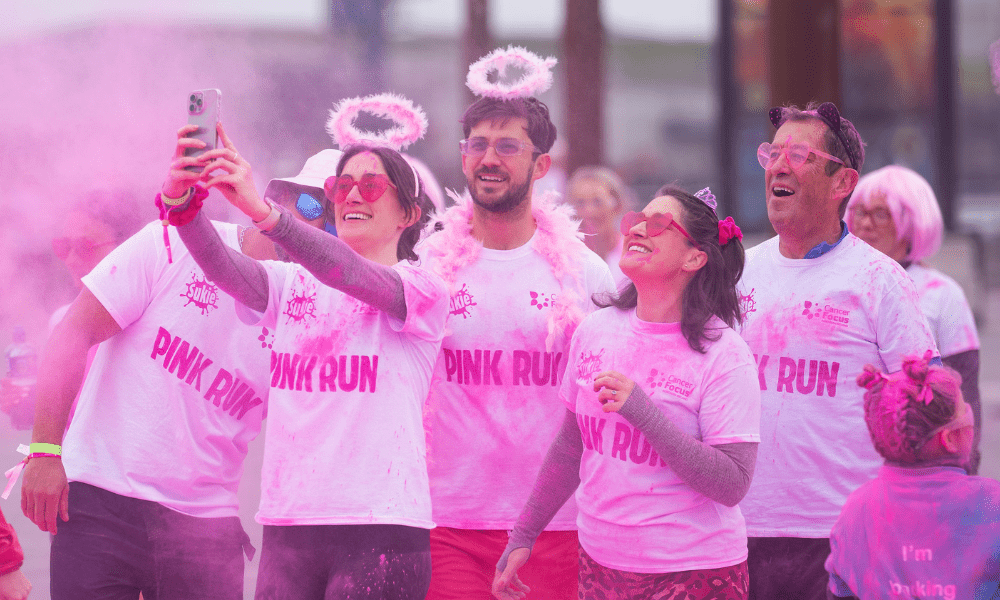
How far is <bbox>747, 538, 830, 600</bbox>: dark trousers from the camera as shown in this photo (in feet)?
10.0

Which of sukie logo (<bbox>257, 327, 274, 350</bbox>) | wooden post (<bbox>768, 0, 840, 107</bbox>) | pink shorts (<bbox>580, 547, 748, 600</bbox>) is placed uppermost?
wooden post (<bbox>768, 0, 840, 107</bbox>)

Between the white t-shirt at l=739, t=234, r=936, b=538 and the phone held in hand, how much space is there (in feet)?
5.20

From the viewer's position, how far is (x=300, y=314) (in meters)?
2.75

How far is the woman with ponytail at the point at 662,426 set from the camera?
8.38 feet

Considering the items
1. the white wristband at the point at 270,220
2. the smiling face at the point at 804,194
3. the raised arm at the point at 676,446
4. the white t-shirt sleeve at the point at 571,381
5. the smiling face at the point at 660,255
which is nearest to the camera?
the white wristband at the point at 270,220

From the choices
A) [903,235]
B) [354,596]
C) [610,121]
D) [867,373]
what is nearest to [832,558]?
[867,373]

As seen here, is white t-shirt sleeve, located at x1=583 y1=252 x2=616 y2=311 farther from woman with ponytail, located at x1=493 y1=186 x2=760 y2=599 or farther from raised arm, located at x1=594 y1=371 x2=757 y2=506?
raised arm, located at x1=594 y1=371 x2=757 y2=506

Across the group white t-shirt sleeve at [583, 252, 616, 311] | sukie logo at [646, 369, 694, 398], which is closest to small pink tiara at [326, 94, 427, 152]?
white t-shirt sleeve at [583, 252, 616, 311]

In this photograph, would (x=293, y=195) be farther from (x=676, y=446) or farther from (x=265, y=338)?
(x=676, y=446)

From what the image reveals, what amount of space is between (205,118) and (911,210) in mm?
2695

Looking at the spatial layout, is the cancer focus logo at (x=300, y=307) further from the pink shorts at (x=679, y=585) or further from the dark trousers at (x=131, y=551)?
the pink shorts at (x=679, y=585)

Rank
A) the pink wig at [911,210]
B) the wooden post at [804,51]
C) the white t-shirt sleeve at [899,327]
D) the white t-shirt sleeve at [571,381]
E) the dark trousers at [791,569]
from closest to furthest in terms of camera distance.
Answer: the white t-shirt sleeve at [571,381] → the white t-shirt sleeve at [899,327] → the dark trousers at [791,569] → the pink wig at [911,210] → the wooden post at [804,51]

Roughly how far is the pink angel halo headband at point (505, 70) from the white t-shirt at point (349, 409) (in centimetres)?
74

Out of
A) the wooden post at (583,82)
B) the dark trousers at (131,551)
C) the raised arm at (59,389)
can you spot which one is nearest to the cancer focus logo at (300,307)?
the raised arm at (59,389)
